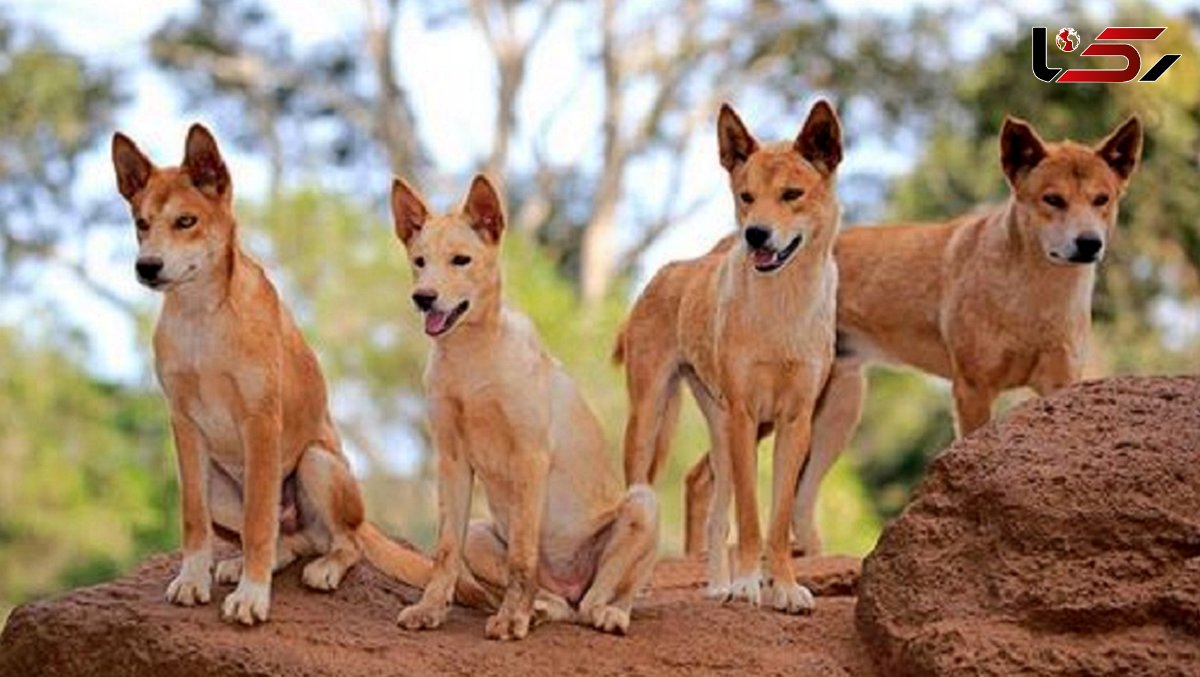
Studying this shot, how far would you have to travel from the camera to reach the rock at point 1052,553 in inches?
245

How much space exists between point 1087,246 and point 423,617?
262cm

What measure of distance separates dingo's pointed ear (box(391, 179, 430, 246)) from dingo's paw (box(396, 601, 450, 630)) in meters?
1.10

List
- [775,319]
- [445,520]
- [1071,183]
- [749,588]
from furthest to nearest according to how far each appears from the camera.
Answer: [1071,183]
[749,588]
[775,319]
[445,520]

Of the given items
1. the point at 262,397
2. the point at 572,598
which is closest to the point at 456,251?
the point at 262,397

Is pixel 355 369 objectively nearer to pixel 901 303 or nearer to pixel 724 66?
pixel 724 66

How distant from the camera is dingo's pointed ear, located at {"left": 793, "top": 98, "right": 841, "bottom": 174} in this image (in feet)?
22.5

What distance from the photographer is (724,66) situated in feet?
75.8

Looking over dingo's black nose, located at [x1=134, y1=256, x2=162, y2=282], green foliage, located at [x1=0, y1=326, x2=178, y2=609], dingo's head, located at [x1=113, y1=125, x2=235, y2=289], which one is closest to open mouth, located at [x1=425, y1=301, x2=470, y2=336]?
dingo's head, located at [x1=113, y1=125, x2=235, y2=289]

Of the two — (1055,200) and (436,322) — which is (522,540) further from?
(1055,200)

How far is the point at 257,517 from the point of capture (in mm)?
6500

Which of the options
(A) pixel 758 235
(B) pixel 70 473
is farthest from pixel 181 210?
(B) pixel 70 473

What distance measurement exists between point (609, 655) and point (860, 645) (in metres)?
0.79

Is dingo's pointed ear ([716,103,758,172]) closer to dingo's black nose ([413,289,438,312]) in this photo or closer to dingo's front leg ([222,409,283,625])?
dingo's black nose ([413,289,438,312])

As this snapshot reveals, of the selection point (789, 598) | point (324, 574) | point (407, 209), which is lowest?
point (789, 598)
